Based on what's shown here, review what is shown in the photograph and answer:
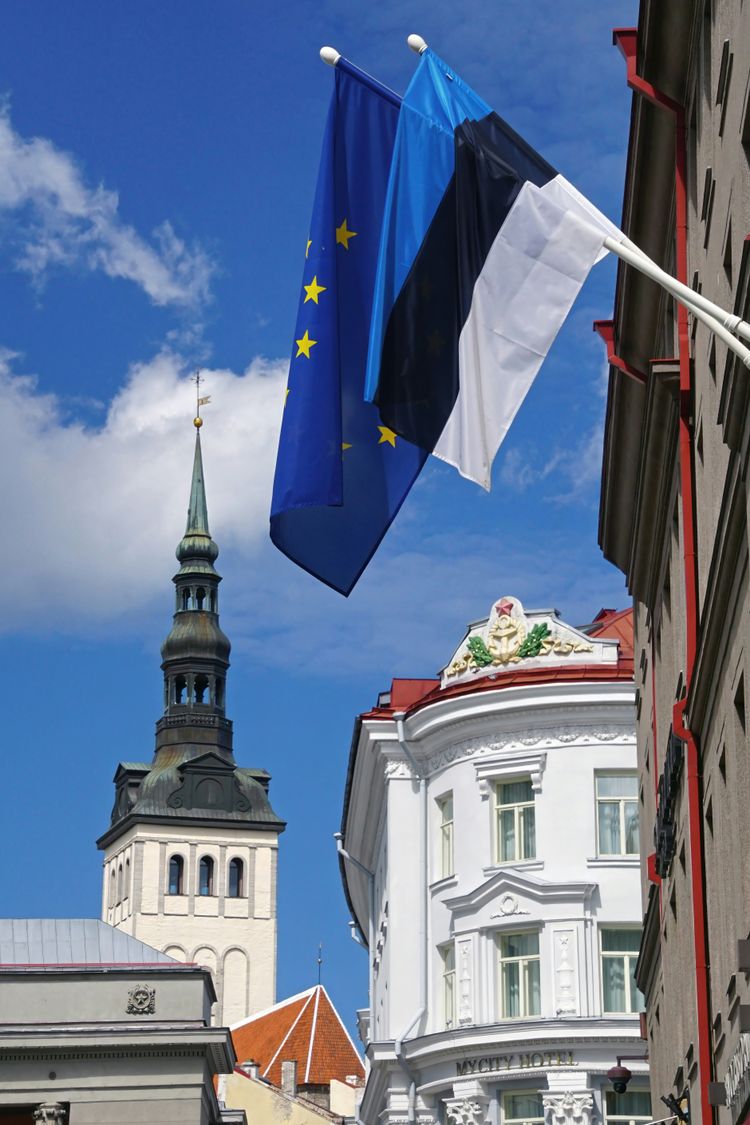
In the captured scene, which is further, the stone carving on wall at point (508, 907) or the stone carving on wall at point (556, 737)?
the stone carving on wall at point (556, 737)

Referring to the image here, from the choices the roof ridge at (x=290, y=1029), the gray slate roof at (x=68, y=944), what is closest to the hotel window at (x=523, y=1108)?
the gray slate roof at (x=68, y=944)

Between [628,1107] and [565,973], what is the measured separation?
2750 mm

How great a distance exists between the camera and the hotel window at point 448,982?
41.6 metres

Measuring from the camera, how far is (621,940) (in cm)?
3984

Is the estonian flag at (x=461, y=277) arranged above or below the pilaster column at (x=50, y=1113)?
above

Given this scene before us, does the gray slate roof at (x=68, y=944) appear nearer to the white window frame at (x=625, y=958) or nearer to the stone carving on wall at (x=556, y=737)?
the stone carving on wall at (x=556, y=737)

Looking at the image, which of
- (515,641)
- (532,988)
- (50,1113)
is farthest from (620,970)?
(50,1113)

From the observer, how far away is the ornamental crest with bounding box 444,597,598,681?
139 ft

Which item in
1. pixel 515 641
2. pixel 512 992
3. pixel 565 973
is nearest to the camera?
pixel 565 973

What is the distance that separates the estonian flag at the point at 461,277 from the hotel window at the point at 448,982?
27043mm

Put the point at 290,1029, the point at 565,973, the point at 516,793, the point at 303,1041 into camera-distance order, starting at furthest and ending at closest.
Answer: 1. the point at 290,1029
2. the point at 303,1041
3. the point at 516,793
4. the point at 565,973

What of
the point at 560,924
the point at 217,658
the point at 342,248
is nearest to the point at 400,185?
the point at 342,248

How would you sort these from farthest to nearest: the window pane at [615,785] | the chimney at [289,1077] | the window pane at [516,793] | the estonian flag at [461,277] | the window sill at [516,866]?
1. the chimney at [289,1077]
2. the window pane at [516,793]
3. the window pane at [615,785]
4. the window sill at [516,866]
5. the estonian flag at [461,277]

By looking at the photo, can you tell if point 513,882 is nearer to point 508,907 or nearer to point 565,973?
point 508,907
